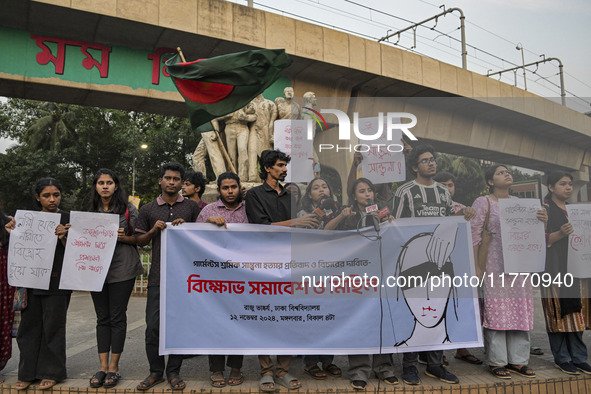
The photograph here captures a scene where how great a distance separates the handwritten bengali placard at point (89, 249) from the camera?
356cm

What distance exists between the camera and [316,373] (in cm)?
362

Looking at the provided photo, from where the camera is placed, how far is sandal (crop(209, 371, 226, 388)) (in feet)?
11.1

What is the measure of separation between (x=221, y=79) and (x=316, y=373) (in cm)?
294

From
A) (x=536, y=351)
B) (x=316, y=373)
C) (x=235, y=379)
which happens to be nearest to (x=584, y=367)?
(x=536, y=351)

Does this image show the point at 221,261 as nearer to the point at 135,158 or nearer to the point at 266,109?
the point at 266,109

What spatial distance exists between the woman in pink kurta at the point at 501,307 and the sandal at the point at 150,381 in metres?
2.67

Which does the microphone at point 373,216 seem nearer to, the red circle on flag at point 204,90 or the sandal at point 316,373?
the sandal at point 316,373

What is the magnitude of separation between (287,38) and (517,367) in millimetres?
8453

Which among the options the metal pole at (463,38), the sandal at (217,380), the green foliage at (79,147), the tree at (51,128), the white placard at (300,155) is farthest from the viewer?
the tree at (51,128)

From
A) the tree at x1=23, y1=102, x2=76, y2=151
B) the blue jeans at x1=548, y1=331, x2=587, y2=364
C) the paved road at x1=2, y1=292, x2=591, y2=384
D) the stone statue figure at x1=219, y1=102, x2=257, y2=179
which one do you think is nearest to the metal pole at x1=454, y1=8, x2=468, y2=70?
the stone statue figure at x1=219, y1=102, x2=257, y2=179

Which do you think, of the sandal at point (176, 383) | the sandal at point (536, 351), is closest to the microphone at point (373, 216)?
the sandal at point (176, 383)

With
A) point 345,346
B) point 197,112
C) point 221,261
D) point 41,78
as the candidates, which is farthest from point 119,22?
point 345,346

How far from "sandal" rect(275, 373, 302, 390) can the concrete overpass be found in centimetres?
442

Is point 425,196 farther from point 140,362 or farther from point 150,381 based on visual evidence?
point 140,362
